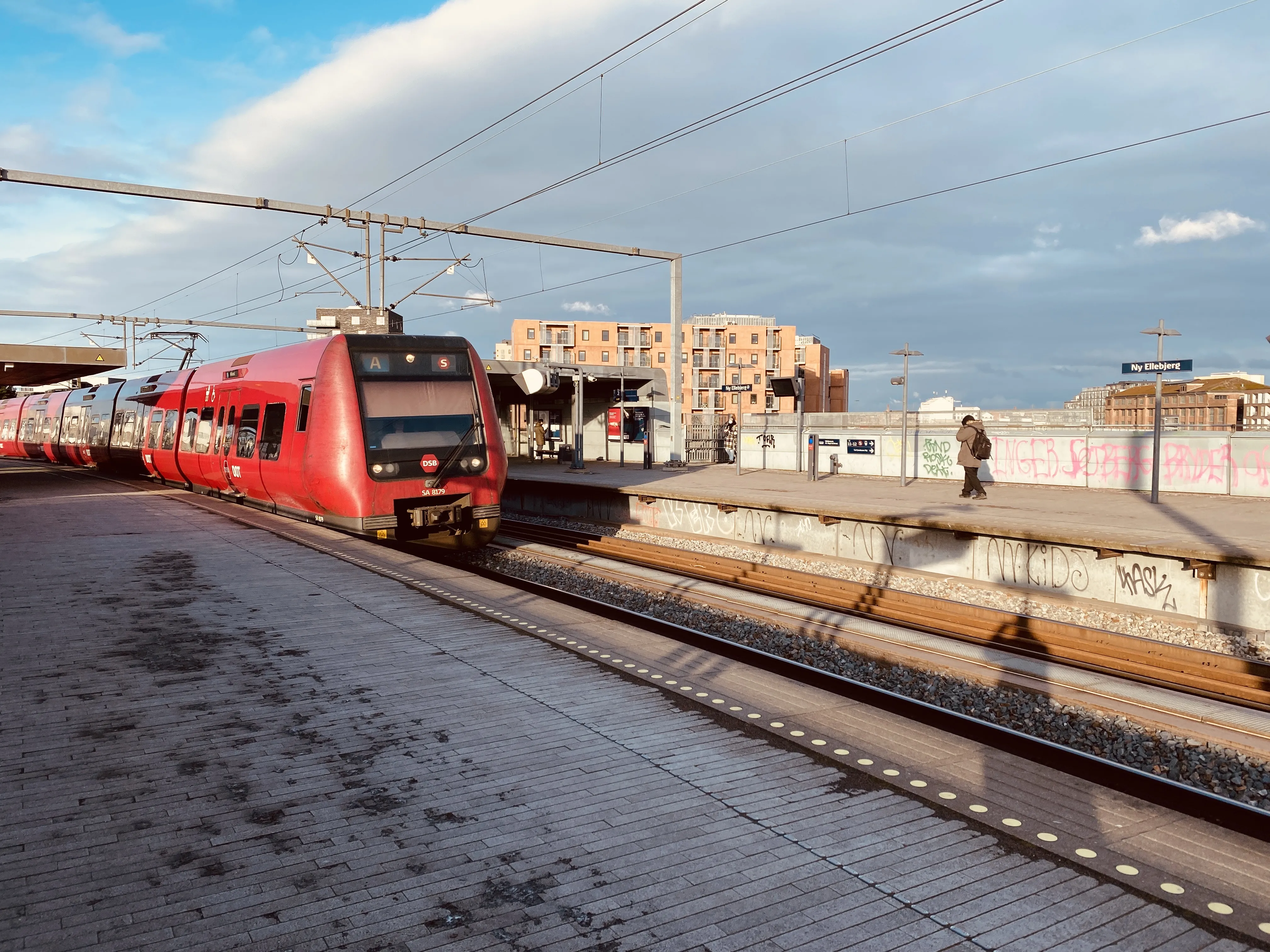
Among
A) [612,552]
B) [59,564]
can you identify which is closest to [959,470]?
[612,552]

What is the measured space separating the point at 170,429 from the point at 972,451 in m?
17.1

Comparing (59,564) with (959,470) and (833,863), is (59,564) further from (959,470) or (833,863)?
(959,470)

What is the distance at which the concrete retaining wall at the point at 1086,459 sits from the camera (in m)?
16.8

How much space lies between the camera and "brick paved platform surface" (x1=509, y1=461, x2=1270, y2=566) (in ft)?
Answer: 36.1

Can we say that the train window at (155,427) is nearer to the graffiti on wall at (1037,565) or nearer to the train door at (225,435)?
the train door at (225,435)

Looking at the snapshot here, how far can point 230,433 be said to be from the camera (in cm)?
1580

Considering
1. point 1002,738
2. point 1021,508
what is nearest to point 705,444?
point 1021,508

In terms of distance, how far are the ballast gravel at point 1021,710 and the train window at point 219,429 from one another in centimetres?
887

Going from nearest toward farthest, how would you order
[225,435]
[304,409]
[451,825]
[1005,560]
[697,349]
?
[451,825]
[304,409]
[1005,560]
[225,435]
[697,349]

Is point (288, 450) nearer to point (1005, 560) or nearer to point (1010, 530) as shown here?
point (1010, 530)

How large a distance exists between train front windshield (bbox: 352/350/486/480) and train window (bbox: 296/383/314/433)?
98cm

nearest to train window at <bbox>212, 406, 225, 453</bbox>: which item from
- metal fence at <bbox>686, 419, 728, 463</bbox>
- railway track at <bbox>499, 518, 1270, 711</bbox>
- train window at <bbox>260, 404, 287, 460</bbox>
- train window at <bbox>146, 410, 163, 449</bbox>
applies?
train window at <bbox>260, 404, 287, 460</bbox>

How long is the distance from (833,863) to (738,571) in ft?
30.8

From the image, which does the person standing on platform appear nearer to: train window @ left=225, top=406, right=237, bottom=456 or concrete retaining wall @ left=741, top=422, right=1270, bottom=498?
concrete retaining wall @ left=741, top=422, right=1270, bottom=498
